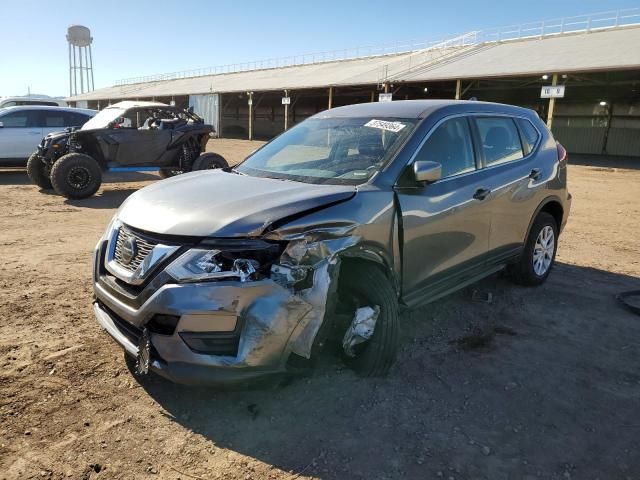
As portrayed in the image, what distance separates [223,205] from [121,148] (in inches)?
312

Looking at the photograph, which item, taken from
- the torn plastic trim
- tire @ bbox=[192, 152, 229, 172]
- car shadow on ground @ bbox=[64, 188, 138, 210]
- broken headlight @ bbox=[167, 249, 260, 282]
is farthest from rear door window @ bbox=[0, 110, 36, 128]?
the torn plastic trim

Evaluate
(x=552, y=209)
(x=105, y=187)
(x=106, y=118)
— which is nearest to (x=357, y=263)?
(x=552, y=209)

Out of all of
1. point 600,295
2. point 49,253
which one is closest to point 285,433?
point 600,295

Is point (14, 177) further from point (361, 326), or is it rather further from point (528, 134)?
point (361, 326)

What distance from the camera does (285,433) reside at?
261 centimetres

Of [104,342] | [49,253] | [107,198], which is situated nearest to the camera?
[104,342]

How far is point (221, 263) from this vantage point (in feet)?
8.30

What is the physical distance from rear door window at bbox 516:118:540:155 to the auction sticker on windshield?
1.69 metres

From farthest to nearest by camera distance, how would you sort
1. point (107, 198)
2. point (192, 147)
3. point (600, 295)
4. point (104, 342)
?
point (192, 147), point (107, 198), point (600, 295), point (104, 342)

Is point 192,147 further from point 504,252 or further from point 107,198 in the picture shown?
point 504,252

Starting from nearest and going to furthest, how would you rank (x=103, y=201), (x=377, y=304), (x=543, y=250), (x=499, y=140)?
(x=377, y=304), (x=499, y=140), (x=543, y=250), (x=103, y=201)

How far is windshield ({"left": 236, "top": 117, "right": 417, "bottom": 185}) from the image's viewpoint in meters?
3.37

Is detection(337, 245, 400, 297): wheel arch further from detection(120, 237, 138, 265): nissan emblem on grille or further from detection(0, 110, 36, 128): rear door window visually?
detection(0, 110, 36, 128): rear door window

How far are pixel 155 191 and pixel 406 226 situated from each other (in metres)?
1.68
